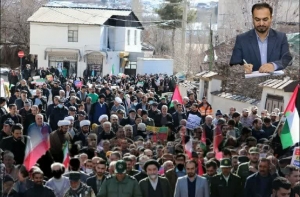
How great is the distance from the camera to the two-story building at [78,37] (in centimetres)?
1508

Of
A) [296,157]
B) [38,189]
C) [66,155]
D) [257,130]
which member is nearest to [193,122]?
[257,130]

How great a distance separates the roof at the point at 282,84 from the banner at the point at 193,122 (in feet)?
7.46

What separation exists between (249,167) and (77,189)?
200cm

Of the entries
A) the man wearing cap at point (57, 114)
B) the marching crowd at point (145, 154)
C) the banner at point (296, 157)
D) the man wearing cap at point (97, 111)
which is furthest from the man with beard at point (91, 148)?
the man wearing cap at point (97, 111)

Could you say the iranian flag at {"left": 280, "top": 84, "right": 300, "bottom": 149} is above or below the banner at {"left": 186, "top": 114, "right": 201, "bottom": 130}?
above

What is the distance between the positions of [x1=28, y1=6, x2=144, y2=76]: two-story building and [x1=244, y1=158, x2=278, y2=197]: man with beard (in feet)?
16.2

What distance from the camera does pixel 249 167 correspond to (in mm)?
8852

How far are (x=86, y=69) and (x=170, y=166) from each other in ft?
41.0

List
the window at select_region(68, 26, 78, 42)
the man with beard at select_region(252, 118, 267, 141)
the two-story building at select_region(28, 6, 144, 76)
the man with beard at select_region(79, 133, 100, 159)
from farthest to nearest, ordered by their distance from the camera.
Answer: the window at select_region(68, 26, 78, 42) → the two-story building at select_region(28, 6, 144, 76) → the man with beard at select_region(252, 118, 267, 141) → the man with beard at select_region(79, 133, 100, 159)

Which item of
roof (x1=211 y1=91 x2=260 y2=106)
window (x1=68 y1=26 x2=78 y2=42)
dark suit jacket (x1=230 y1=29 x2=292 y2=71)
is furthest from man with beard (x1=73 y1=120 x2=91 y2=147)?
window (x1=68 y1=26 x2=78 y2=42)

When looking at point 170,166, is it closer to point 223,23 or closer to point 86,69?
point 223,23

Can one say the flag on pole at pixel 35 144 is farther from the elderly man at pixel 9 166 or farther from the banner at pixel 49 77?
the banner at pixel 49 77

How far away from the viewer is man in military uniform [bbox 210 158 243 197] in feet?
27.6

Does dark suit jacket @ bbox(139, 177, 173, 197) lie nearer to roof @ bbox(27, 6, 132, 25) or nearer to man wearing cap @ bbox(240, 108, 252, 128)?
man wearing cap @ bbox(240, 108, 252, 128)
